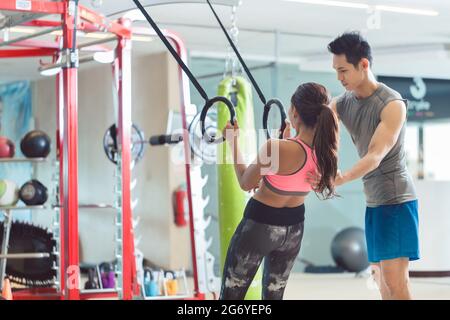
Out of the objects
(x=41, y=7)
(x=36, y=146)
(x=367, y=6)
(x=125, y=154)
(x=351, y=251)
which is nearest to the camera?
(x=41, y=7)

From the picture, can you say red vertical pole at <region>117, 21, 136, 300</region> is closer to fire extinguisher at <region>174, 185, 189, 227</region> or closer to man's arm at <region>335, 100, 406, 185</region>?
man's arm at <region>335, 100, 406, 185</region>

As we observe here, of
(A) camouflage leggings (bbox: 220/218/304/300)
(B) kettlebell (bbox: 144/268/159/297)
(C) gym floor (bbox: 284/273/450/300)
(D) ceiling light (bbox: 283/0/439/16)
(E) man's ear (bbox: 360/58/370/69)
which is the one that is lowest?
(C) gym floor (bbox: 284/273/450/300)

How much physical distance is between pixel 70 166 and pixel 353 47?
2.13 m

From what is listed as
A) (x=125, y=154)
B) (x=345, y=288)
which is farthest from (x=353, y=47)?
(x=345, y=288)

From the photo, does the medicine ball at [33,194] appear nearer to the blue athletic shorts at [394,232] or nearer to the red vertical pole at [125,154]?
the red vertical pole at [125,154]

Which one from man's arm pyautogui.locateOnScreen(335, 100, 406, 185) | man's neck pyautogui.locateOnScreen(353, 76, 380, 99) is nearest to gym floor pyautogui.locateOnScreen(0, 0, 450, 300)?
man's neck pyautogui.locateOnScreen(353, 76, 380, 99)

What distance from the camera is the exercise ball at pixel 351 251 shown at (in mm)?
8586

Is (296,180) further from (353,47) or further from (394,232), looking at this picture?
(353,47)

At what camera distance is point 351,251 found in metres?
8.59

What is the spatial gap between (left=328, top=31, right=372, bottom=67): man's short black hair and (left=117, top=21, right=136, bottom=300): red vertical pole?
7.88 feet

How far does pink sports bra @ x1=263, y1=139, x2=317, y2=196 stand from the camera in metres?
3.05

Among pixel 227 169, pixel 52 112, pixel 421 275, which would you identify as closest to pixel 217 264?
pixel 421 275

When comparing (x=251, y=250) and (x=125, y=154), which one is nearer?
(x=251, y=250)
